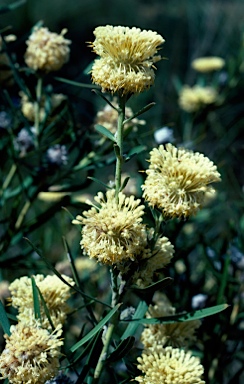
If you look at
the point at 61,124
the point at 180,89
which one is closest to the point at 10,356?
the point at 61,124

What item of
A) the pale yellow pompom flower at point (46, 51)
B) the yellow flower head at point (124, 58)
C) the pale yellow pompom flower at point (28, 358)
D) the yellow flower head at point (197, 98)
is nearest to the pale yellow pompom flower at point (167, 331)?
the pale yellow pompom flower at point (28, 358)

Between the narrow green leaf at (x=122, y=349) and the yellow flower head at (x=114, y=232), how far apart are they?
67mm

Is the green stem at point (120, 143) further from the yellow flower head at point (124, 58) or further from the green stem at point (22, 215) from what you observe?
the green stem at point (22, 215)

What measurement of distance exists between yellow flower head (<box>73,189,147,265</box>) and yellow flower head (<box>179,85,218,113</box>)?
853 millimetres

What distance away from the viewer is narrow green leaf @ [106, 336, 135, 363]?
0.44 metres

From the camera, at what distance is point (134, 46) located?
17.5 inches

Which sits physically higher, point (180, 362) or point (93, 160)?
point (93, 160)

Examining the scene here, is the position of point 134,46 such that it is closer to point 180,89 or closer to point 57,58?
point 57,58

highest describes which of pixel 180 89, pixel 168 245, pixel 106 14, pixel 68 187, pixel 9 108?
pixel 106 14

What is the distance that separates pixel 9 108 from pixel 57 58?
0.10m

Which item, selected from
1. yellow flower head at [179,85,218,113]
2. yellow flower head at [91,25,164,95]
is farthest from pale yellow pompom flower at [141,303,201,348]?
yellow flower head at [179,85,218,113]

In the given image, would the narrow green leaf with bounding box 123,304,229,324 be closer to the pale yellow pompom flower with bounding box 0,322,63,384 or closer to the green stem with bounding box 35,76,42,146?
the pale yellow pompom flower with bounding box 0,322,63,384

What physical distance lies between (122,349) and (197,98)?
0.89 metres

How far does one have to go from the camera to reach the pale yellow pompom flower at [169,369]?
44 cm
